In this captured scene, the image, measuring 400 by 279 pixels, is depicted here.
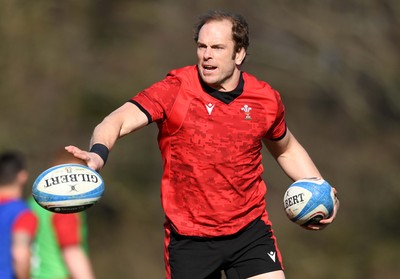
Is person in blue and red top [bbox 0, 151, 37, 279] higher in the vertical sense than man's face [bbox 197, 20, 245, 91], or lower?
lower

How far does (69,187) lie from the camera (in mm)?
5254

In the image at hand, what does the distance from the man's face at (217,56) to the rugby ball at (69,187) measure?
1222 millimetres

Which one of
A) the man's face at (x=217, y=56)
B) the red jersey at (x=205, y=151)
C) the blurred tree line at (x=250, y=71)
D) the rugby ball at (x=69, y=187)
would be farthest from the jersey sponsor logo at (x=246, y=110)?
the blurred tree line at (x=250, y=71)

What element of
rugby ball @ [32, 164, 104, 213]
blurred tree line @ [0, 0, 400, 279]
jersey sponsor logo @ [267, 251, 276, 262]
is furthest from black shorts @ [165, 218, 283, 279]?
blurred tree line @ [0, 0, 400, 279]

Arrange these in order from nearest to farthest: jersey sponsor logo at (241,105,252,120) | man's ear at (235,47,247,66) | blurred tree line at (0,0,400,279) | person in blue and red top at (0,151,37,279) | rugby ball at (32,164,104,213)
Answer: rugby ball at (32,164,104,213) < jersey sponsor logo at (241,105,252,120) < man's ear at (235,47,247,66) < person in blue and red top at (0,151,37,279) < blurred tree line at (0,0,400,279)

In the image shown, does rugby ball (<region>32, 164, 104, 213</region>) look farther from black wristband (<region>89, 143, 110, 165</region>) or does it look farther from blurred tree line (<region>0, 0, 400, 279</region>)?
blurred tree line (<region>0, 0, 400, 279</region>)

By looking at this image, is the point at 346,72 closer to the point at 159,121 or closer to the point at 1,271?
the point at 1,271

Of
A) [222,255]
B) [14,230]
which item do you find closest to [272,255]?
[222,255]

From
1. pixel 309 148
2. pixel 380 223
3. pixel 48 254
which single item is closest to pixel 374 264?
pixel 380 223

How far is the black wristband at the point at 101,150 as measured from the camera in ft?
18.0

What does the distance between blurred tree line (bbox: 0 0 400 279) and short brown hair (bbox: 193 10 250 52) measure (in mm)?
11542

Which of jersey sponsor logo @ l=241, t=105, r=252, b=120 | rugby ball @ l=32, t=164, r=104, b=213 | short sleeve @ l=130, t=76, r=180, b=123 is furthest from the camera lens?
jersey sponsor logo @ l=241, t=105, r=252, b=120

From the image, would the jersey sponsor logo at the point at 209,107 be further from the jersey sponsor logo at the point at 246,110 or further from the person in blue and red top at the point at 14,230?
the person in blue and red top at the point at 14,230

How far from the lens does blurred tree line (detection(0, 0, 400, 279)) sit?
18094 millimetres
